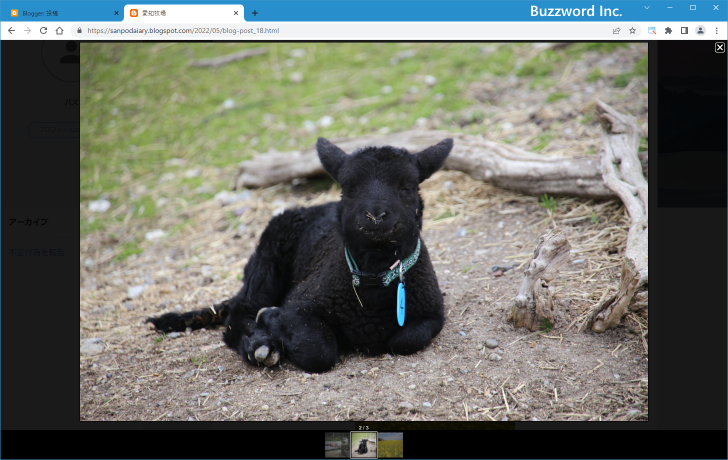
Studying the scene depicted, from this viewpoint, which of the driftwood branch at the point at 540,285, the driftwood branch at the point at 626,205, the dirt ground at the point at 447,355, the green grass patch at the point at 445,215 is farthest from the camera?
the green grass patch at the point at 445,215

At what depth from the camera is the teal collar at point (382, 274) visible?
4188 mm

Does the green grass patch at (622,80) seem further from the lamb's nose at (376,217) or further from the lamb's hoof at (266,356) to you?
the lamb's hoof at (266,356)

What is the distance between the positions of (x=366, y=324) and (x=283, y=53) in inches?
366

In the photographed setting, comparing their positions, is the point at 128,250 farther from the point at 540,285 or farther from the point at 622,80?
the point at 622,80

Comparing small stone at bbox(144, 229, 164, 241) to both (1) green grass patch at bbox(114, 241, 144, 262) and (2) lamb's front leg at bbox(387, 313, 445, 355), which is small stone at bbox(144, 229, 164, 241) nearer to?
(1) green grass patch at bbox(114, 241, 144, 262)

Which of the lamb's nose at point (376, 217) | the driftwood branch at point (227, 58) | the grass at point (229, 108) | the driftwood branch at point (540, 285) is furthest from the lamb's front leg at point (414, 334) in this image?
the driftwood branch at point (227, 58)

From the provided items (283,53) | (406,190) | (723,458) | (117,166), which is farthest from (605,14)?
(283,53)

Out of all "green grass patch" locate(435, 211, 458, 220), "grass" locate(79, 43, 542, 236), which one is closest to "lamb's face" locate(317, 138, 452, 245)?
"green grass patch" locate(435, 211, 458, 220)

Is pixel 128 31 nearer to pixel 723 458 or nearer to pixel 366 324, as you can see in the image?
pixel 366 324

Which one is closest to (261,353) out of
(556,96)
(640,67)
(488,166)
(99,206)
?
(488,166)

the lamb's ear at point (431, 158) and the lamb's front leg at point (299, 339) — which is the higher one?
the lamb's ear at point (431, 158)

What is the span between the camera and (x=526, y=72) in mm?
9039

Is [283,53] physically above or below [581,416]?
above

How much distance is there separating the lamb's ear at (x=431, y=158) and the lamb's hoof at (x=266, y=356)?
1.93 m
